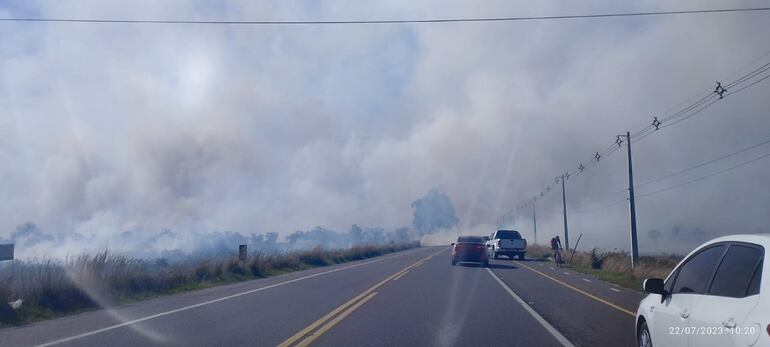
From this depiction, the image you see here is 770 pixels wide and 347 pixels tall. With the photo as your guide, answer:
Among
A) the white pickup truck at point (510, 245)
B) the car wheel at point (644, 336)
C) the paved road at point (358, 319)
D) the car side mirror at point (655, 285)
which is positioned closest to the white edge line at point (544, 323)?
the paved road at point (358, 319)

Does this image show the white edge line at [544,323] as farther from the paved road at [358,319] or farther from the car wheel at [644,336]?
the car wheel at [644,336]

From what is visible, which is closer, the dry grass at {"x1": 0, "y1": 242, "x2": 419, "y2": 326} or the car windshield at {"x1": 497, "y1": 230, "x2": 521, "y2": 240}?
the dry grass at {"x1": 0, "y1": 242, "x2": 419, "y2": 326}

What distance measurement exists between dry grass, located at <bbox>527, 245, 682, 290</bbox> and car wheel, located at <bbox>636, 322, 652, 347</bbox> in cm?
1719

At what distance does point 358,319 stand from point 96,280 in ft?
37.5

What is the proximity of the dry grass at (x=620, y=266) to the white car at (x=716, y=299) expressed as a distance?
60.4 ft

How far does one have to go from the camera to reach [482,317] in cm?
1617

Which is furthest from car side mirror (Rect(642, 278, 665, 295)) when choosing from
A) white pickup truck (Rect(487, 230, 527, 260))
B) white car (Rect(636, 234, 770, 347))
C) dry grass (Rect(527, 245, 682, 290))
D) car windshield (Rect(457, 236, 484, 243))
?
white pickup truck (Rect(487, 230, 527, 260))

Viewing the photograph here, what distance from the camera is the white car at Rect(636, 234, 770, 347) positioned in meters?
6.48

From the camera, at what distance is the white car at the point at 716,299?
6484 millimetres

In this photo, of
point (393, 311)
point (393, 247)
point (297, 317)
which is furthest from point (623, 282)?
point (393, 247)

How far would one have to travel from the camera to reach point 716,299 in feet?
24.1

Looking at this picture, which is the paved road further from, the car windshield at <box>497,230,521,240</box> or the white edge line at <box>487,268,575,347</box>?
the car windshield at <box>497,230,521,240</box>

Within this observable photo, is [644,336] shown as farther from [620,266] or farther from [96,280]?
[620,266]

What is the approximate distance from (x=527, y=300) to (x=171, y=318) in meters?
9.23
